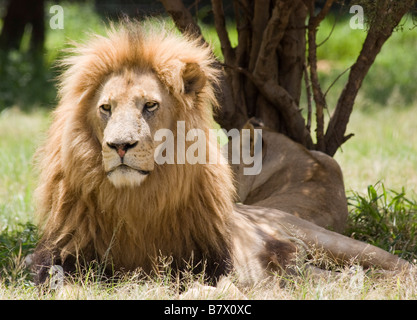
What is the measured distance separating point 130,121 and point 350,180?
4.01 metres

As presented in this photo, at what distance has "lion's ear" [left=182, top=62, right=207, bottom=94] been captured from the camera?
3572mm

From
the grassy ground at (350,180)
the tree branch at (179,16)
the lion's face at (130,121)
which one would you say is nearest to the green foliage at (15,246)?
the grassy ground at (350,180)

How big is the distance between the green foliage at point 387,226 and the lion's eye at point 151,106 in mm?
1966

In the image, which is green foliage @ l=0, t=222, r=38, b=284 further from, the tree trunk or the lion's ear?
the tree trunk

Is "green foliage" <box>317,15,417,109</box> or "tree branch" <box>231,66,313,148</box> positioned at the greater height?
"green foliage" <box>317,15,417,109</box>

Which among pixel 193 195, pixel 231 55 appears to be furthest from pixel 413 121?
pixel 193 195

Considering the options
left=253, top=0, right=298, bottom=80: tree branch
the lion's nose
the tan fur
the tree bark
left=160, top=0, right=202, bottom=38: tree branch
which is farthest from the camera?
left=160, top=0, right=202, bottom=38: tree branch

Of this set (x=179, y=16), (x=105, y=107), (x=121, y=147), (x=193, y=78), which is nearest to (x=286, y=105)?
(x=179, y=16)

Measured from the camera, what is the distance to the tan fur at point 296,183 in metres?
4.71

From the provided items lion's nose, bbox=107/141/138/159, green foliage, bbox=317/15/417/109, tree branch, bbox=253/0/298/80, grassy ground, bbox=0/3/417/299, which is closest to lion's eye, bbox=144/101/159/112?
lion's nose, bbox=107/141/138/159

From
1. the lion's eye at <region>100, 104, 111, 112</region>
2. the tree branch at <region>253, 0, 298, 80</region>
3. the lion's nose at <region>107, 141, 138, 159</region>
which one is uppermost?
the tree branch at <region>253, 0, 298, 80</region>

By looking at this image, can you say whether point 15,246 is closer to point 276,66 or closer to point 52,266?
point 52,266

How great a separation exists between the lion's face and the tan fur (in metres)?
1.47

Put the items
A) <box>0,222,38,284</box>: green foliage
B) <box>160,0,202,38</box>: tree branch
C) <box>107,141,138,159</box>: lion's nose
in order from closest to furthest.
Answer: <box>107,141,138,159</box>: lion's nose
<box>0,222,38,284</box>: green foliage
<box>160,0,202,38</box>: tree branch
